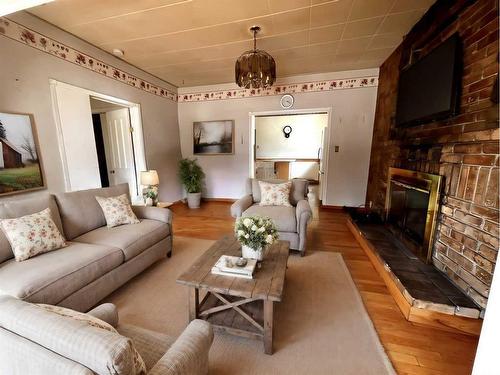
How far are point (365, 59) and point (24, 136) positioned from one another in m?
4.54

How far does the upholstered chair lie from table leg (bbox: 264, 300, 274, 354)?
109 centimetres

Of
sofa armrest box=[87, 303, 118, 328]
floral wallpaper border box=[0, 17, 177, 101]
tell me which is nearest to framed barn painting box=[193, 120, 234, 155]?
floral wallpaper border box=[0, 17, 177, 101]

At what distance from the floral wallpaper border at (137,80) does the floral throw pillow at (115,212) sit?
1.77m

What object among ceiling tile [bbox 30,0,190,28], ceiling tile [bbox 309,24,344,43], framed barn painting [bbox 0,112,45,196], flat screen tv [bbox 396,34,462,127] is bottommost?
framed barn painting [bbox 0,112,45,196]

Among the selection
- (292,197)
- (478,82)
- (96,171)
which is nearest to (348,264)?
(292,197)

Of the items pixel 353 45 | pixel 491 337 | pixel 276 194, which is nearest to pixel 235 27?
pixel 353 45

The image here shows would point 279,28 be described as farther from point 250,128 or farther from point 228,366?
point 228,366

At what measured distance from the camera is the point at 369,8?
7.26ft

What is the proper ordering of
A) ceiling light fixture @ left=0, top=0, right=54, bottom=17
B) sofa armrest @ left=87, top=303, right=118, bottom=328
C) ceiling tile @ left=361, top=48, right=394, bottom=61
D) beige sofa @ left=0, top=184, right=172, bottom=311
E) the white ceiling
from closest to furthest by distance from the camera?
sofa armrest @ left=87, top=303, right=118, bottom=328 < ceiling light fixture @ left=0, top=0, right=54, bottom=17 < beige sofa @ left=0, top=184, right=172, bottom=311 < the white ceiling < ceiling tile @ left=361, top=48, right=394, bottom=61

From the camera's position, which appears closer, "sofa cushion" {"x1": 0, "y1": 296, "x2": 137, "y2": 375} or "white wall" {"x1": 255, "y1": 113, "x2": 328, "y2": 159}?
"sofa cushion" {"x1": 0, "y1": 296, "x2": 137, "y2": 375}

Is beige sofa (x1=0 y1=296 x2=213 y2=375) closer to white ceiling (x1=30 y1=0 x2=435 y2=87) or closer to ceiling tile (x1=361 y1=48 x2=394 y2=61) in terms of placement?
white ceiling (x1=30 y1=0 x2=435 y2=87)

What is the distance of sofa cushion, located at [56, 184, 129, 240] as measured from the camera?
204 centimetres

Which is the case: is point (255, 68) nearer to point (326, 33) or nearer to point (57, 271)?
point (326, 33)

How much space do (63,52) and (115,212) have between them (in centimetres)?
202
